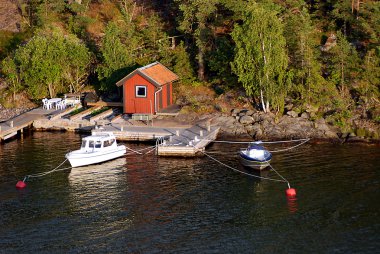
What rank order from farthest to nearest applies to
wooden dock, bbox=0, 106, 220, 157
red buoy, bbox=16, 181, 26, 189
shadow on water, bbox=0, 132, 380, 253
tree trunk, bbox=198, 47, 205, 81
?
tree trunk, bbox=198, 47, 205, 81 → wooden dock, bbox=0, 106, 220, 157 → red buoy, bbox=16, 181, 26, 189 → shadow on water, bbox=0, 132, 380, 253

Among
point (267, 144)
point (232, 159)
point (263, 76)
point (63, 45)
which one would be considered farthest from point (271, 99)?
point (63, 45)

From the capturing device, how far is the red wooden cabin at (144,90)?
2808 inches

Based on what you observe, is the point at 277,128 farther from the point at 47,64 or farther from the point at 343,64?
the point at 47,64

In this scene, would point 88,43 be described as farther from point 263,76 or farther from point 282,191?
point 282,191

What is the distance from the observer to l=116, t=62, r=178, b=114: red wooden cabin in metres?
71.3

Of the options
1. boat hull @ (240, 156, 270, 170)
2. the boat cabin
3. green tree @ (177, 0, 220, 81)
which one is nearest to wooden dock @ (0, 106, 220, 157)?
the boat cabin

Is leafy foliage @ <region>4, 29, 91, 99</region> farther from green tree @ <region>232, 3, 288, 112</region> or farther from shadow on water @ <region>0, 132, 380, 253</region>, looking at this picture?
green tree @ <region>232, 3, 288, 112</region>

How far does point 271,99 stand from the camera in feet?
227

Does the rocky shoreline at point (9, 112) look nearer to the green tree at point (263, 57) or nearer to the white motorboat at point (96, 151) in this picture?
the white motorboat at point (96, 151)

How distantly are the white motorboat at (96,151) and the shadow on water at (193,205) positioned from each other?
2.70ft

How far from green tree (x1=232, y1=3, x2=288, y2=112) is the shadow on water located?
968 cm

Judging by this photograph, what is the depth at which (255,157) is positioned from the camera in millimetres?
56000

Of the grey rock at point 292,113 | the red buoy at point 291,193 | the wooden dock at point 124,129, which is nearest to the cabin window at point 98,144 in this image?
the wooden dock at point 124,129

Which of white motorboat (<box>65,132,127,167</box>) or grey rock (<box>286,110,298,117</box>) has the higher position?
grey rock (<box>286,110,298,117</box>)
